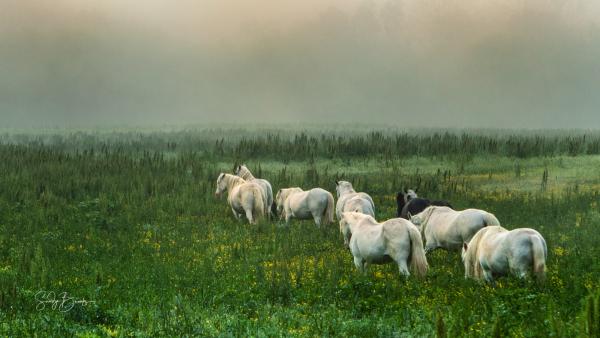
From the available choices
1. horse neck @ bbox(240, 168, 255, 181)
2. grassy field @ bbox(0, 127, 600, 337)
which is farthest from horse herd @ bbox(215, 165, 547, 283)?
horse neck @ bbox(240, 168, 255, 181)

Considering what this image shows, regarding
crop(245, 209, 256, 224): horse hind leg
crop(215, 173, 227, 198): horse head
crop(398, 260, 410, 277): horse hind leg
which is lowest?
crop(245, 209, 256, 224): horse hind leg

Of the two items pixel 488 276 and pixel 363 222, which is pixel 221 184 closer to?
pixel 363 222

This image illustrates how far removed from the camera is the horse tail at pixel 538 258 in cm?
1176

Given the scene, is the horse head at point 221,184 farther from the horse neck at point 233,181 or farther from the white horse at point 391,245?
the white horse at point 391,245

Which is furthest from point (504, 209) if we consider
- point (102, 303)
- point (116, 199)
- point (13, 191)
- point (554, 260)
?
point (13, 191)

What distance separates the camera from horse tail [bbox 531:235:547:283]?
38.6ft

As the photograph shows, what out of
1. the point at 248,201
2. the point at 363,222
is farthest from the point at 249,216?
the point at 363,222

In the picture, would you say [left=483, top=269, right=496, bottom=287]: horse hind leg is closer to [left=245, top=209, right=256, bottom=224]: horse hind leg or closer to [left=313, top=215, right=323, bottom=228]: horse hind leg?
[left=313, top=215, right=323, bottom=228]: horse hind leg

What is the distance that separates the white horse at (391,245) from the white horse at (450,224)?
8.65 feet

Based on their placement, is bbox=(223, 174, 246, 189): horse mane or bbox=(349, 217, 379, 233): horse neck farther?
bbox=(223, 174, 246, 189): horse mane

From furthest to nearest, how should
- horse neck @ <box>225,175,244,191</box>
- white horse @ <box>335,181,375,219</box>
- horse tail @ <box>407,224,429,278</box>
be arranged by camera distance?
horse neck @ <box>225,175,244,191</box> → white horse @ <box>335,181,375,219</box> → horse tail @ <box>407,224,429,278</box>

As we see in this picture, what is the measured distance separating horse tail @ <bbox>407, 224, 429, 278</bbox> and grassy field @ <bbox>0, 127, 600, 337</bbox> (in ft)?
0.69

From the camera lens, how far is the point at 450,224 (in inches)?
648

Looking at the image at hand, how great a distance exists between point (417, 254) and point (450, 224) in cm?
333
